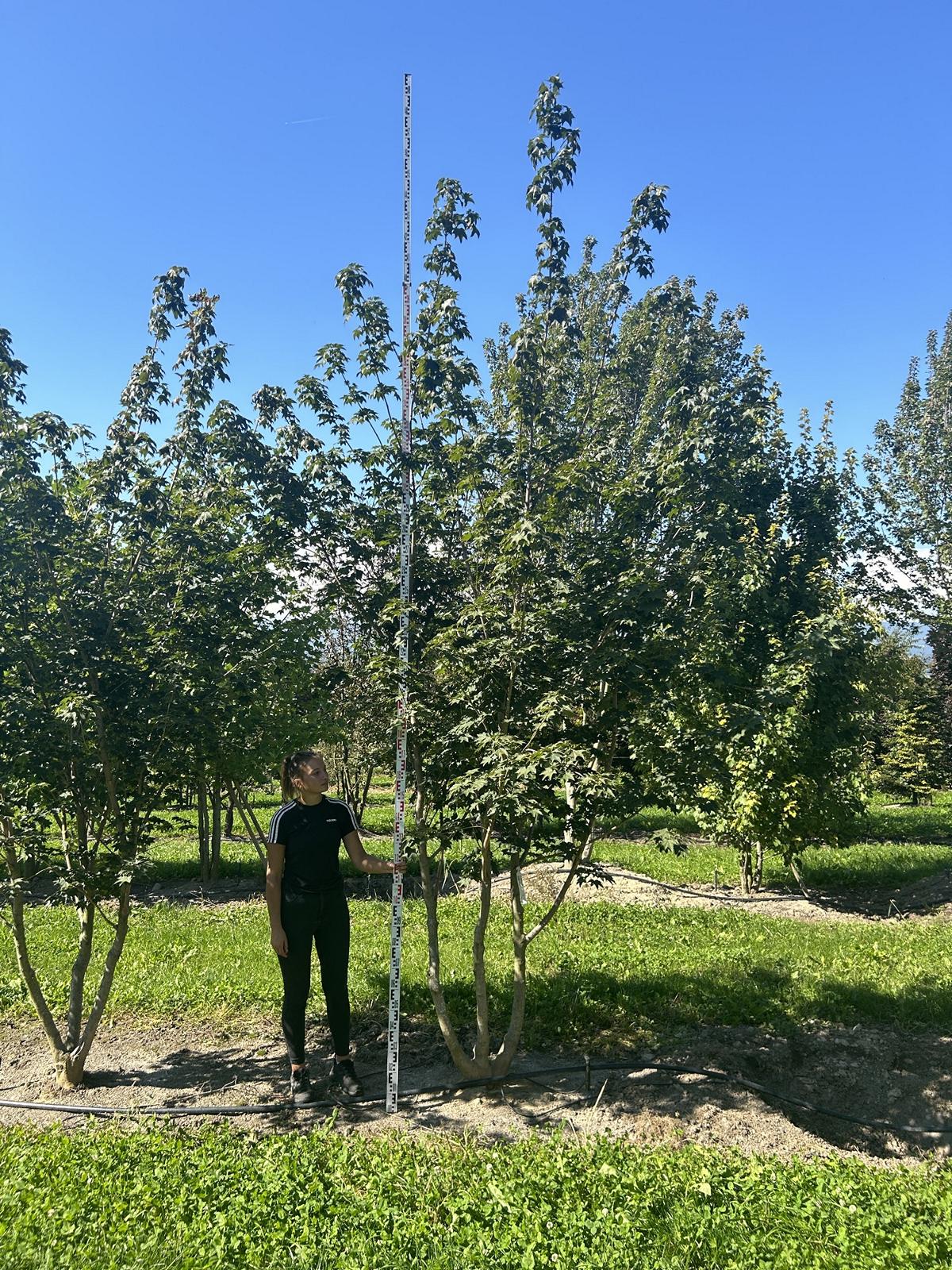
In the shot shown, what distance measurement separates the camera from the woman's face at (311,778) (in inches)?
175

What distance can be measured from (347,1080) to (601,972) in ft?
9.22

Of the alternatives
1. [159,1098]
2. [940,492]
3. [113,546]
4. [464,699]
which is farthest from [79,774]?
[940,492]

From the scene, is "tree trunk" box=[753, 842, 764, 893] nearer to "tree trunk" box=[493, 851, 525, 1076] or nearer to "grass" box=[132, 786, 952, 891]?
"grass" box=[132, 786, 952, 891]

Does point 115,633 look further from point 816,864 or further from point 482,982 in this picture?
point 816,864

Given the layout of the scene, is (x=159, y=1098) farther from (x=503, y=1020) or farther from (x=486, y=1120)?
(x=503, y=1020)

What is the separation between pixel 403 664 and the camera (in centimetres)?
441

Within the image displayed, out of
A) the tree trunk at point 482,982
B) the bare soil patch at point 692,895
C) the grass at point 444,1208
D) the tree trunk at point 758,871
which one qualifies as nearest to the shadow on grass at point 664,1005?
the tree trunk at point 482,982

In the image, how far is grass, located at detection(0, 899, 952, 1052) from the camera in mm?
5848

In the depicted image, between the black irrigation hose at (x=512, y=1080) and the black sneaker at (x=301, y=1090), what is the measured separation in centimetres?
4

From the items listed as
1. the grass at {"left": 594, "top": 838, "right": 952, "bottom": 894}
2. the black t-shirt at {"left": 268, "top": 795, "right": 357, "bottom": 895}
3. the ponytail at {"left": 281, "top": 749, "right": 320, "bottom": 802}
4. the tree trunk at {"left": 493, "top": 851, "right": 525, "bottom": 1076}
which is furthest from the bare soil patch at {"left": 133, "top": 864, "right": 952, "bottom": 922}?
the black t-shirt at {"left": 268, "top": 795, "right": 357, "bottom": 895}

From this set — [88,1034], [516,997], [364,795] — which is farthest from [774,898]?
[88,1034]

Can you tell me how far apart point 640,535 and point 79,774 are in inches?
143

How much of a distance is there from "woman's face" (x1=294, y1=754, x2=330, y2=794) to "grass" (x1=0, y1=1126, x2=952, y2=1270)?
1667 millimetres

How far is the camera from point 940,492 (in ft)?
74.6
